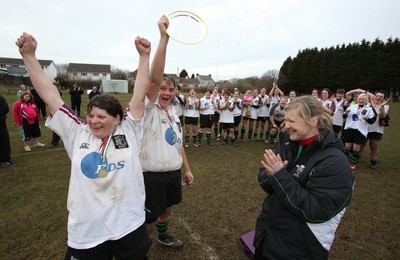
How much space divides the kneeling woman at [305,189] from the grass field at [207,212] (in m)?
1.65

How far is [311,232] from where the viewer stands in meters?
1.73

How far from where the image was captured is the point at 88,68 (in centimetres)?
7981

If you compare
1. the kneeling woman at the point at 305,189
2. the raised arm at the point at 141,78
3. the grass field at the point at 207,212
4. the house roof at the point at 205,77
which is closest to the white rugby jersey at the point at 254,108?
the grass field at the point at 207,212

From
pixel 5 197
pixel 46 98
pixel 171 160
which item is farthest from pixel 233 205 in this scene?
pixel 5 197

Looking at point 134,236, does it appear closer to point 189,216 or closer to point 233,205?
point 189,216

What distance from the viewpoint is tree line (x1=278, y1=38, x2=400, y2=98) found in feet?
136

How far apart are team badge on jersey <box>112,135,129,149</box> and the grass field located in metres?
2.13

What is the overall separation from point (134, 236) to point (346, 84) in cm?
5578

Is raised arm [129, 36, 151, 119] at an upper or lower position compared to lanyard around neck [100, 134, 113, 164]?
upper

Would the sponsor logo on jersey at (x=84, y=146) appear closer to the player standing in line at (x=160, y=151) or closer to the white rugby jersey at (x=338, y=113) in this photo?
the player standing in line at (x=160, y=151)

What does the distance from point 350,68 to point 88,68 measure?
81.5m

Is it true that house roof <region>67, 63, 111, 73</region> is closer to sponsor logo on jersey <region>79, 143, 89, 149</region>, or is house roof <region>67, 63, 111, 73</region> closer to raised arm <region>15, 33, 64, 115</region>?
raised arm <region>15, 33, 64, 115</region>

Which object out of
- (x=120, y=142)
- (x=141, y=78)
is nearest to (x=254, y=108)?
(x=141, y=78)

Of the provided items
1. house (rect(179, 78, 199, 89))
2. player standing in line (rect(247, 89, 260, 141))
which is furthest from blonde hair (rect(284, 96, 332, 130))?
house (rect(179, 78, 199, 89))
